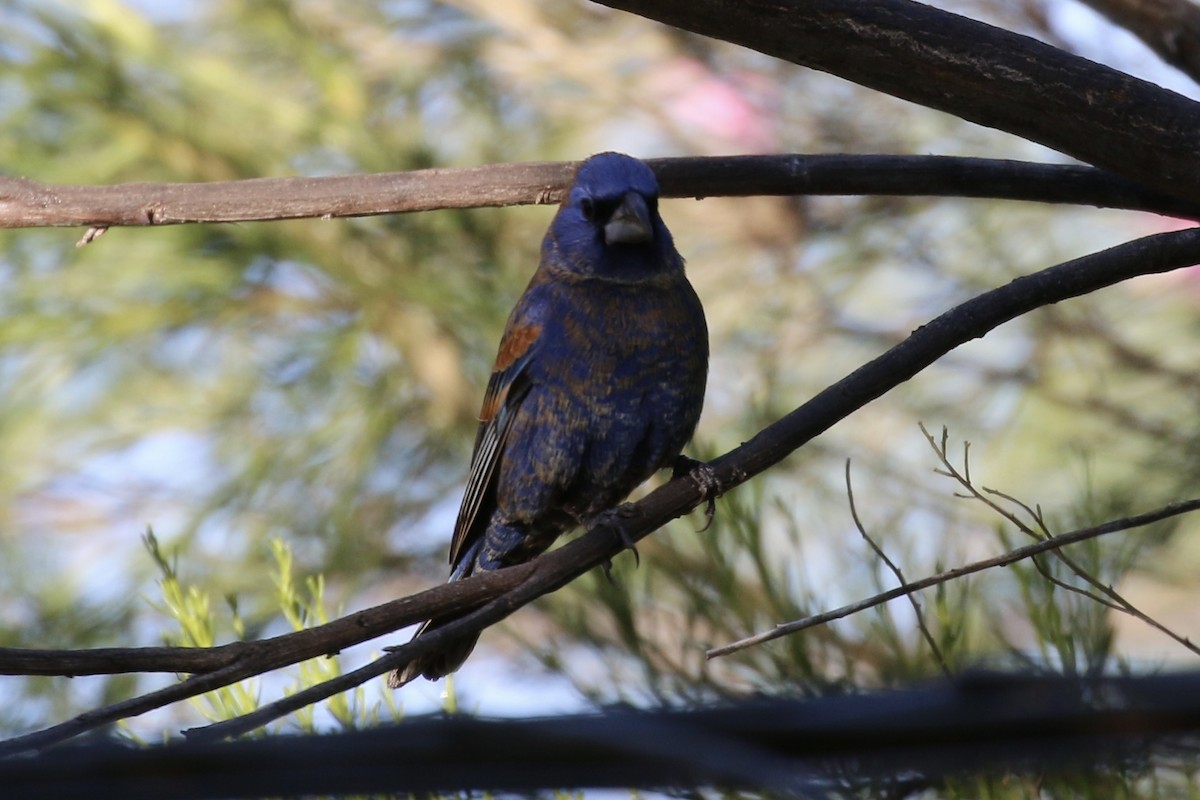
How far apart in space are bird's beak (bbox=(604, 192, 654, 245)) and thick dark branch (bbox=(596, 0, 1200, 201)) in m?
0.79

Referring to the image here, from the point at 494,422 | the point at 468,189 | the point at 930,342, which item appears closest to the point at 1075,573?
the point at 930,342

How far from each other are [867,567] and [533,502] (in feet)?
2.60

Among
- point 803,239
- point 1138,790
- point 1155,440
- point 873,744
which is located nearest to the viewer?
point 873,744

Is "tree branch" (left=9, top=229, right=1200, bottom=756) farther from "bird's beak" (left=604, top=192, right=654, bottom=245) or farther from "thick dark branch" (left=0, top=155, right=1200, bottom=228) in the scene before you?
"bird's beak" (left=604, top=192, right=654, bottom=245)

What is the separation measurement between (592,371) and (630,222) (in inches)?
12.4

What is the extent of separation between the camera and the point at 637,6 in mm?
1851

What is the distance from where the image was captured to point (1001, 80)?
199 centimetres

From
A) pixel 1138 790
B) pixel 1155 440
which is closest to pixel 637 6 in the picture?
pixel 1138 790

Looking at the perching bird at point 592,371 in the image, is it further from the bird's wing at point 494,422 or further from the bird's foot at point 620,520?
the bird's foot at point 620,520

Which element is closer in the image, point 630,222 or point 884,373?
point 884,373

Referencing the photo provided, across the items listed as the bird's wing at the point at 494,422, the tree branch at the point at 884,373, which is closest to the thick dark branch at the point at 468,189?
the tree branch at the point at 884,373

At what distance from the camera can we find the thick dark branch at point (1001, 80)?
194 cm

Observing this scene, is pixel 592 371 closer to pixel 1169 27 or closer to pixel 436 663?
pixel 436 663

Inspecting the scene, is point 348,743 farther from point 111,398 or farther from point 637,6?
point 111,398
